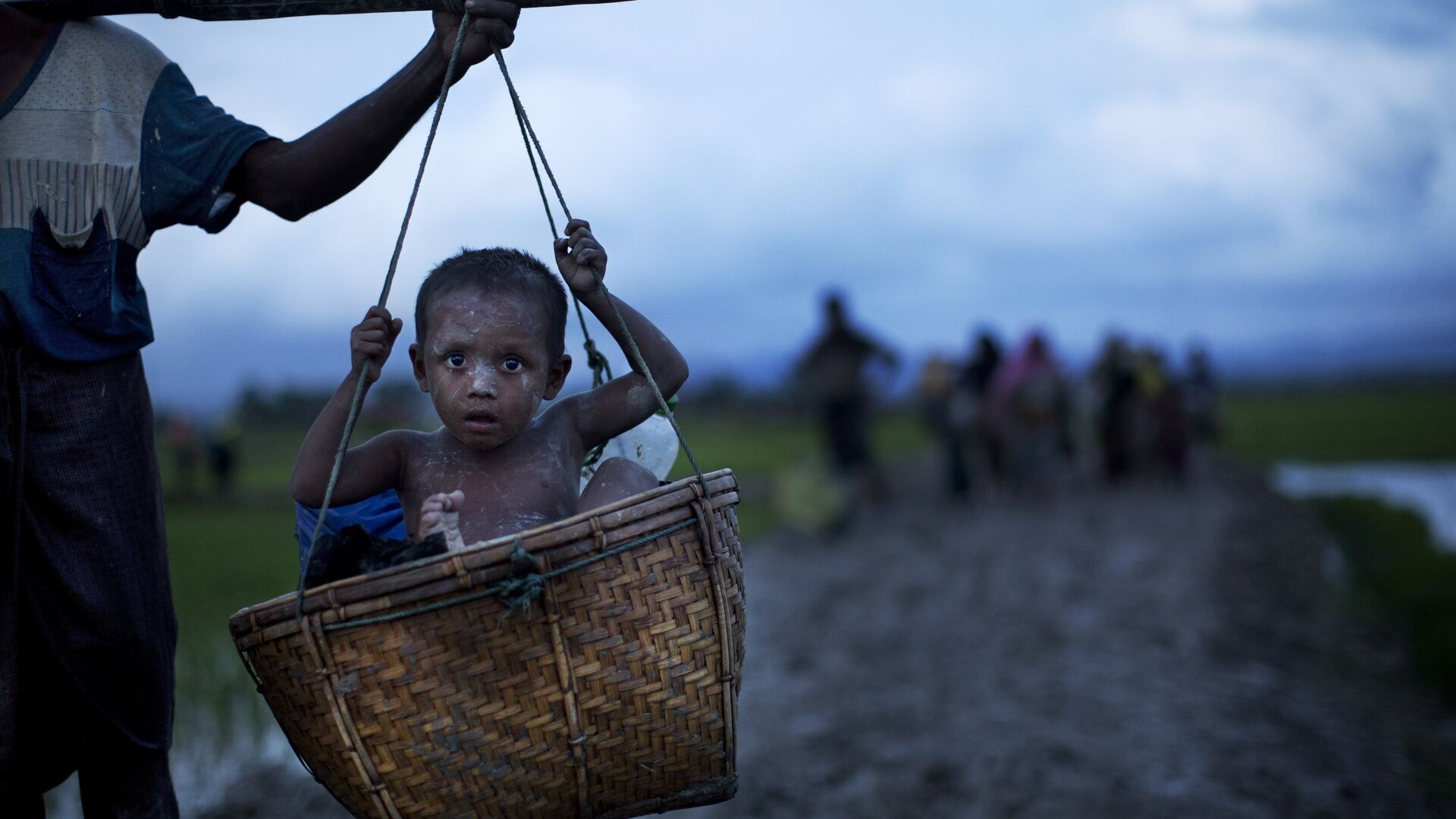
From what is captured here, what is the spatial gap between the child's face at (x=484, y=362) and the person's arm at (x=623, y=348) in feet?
0.36

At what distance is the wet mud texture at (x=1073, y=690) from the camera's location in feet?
16.5

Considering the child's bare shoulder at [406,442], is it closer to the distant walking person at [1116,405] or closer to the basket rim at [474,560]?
the basket rim at [474,560]

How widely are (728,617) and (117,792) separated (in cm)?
116

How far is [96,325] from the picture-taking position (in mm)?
2102

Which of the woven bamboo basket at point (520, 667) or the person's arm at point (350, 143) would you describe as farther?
the person's arm at point (350, 143)

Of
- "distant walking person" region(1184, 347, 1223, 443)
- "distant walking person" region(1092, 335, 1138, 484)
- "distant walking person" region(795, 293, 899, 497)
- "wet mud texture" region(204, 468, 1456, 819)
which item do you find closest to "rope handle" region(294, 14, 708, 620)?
"wet mud texture" region(204, 468, 1456, 819)

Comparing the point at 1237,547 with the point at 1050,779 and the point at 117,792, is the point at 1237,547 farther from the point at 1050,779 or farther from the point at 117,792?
the point at 117,792

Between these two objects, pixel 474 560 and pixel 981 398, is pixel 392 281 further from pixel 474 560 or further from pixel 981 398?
pixel 981 398

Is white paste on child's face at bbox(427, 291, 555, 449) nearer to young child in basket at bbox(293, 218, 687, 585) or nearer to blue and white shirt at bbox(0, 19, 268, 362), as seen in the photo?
young child in basket at bbox(293, 218, 687, 585)

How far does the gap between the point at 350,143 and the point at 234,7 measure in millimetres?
294

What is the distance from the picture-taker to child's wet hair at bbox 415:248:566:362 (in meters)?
2.08

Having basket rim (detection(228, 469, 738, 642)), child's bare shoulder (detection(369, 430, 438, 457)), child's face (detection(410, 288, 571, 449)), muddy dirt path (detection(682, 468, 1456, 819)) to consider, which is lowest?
muddy dirt path (detection(682, 468, 1456, 819))

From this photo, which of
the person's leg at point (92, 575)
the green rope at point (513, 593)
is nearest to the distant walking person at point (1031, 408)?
the person's leg at point (92, 575)

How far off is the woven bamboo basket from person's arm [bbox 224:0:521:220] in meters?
0.79
